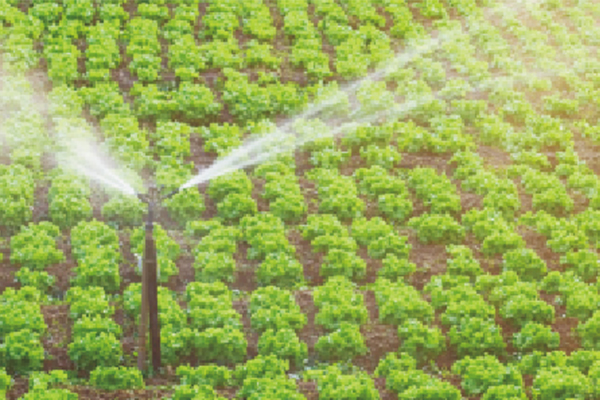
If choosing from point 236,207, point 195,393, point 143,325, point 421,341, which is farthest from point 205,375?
point 236,207

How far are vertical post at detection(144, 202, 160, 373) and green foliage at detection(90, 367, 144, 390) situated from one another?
346 millimetres

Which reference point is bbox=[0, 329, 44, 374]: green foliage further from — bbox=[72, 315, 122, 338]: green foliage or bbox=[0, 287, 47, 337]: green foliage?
bbox=[72, 315, 122, 338]: green foliage

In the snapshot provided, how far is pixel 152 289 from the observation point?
12570 millimetres

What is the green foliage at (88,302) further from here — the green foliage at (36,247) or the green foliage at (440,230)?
the green foliage at (440,230)

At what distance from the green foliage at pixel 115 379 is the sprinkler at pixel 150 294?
29 cm

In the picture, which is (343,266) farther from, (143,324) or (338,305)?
(143,324)

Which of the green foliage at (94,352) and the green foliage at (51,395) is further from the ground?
the green foliage at (94,352)

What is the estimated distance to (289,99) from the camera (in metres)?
19.5

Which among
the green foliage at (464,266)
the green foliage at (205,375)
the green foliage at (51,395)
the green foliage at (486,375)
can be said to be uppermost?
the green foliage at (464,266)

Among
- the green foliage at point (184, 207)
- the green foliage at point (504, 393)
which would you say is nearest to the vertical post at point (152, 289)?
the green foliage at point (184, 207)

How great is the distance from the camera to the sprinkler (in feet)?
40.0

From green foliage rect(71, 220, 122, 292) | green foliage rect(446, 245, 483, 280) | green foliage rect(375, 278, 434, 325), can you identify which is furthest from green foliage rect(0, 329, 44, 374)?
green foliage rect(446, 245, 483, 280)

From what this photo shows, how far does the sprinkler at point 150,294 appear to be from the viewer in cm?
1218

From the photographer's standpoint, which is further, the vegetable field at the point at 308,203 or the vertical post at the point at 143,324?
the vegetable field at the point at 308,203
